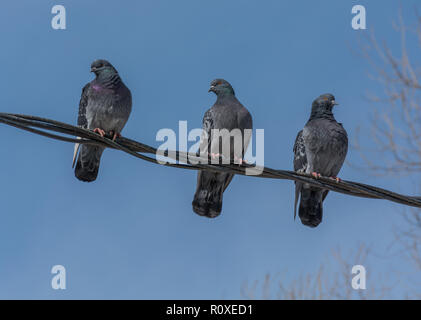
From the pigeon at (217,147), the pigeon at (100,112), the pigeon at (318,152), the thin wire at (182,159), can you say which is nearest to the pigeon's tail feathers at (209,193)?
the pigeon at (217,147)

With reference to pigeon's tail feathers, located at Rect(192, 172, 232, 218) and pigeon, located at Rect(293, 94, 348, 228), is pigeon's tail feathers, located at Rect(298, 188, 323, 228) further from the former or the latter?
pigeon's tail feathers, located at Rect(192, 172, 232, 218)

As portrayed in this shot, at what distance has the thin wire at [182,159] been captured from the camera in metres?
4.65

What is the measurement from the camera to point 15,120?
4590 millimetres

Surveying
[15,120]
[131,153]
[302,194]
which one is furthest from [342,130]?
[15,120]

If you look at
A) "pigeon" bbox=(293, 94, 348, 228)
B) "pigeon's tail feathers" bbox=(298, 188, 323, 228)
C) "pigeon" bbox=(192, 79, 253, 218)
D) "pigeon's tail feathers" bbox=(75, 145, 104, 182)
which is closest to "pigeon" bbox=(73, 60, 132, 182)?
"pigeon's tail feathers" bbox=(75, 145, 104, 182)

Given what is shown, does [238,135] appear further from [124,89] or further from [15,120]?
[15,120]

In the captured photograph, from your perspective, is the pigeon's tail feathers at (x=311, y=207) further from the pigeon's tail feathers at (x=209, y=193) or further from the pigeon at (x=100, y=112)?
the pigeon at (x=100, y=112)

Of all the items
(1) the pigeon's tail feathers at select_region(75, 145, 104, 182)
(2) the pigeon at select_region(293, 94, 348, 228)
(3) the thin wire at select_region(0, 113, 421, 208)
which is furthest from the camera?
(2) the pigeon at select_region(293, 94, 348, 228)

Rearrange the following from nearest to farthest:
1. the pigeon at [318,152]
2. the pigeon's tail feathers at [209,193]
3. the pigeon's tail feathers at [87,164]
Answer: the pigeon's tail feathers at [87,164] → the pigeon's tail feathers at [209,193] → the pigeon at [318,152]

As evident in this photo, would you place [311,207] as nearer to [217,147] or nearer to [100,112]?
[217,147]

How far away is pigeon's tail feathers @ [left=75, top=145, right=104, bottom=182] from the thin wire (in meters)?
2.40

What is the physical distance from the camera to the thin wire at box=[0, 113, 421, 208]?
465cm

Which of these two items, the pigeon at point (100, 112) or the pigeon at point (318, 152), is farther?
the pigeon at point (318, 152)

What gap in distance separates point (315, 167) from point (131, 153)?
3.66m
